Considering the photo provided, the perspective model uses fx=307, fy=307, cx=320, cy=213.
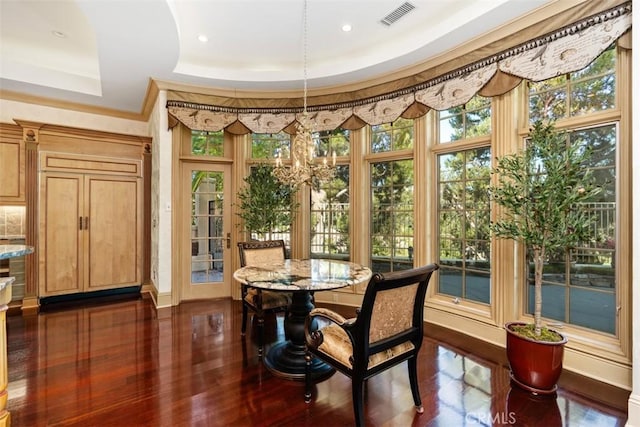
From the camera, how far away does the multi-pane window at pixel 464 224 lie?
3.32 meters

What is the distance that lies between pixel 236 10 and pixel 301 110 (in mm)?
1680

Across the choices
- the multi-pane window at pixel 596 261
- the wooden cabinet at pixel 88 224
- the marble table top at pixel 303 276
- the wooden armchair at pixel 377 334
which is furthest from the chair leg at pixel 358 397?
the wooden cabinet at pixel 88 224

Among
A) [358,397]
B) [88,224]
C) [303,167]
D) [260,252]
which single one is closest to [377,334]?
[358,397]

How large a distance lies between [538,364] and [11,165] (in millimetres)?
6218

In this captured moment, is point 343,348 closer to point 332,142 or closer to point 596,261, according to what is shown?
point 596,261

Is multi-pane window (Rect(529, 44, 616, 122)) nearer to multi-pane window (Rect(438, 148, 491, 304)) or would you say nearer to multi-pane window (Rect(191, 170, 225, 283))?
multi-pane window (Rect(438, 148, 491, 304))

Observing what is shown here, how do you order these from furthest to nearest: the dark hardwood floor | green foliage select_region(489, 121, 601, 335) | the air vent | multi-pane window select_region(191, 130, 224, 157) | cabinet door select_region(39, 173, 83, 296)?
multi-pane window select_region(191, 130, 224, 157) → cabinet door select_region(39, 173, 83, 296) → the air vent → green foliage select_region(489, 121, 601, 335) → the dark hardwood floor

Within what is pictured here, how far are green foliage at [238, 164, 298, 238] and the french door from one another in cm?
48

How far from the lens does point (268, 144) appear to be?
4.82 metres

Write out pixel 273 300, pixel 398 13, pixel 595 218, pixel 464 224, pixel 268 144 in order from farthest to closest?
pixel 268 144, pixel 464 224, pixel 398 13, pixel 273 300, pixel 595 218

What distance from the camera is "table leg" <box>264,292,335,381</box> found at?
253cm

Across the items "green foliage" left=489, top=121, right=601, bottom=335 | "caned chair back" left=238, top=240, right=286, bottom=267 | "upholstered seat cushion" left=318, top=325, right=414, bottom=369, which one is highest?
"green foliage" left=489, top=121, right=601, bottom=335

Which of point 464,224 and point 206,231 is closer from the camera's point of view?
point 464,224

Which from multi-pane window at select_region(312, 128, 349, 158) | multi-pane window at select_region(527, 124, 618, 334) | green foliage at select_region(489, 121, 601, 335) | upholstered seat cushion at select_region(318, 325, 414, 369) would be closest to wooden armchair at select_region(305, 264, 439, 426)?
upholstered seat cushion at select_region(318, 325, 414, 369)
